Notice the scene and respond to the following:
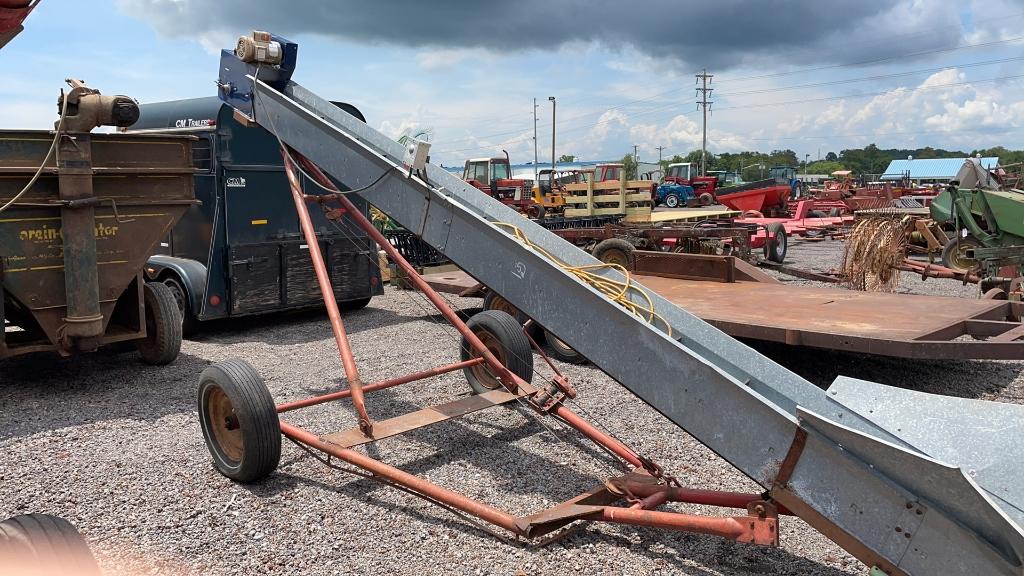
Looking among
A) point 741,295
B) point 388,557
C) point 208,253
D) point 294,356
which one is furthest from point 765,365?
point 208,253

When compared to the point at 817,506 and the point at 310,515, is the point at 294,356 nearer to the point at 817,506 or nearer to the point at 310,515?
the point at 310,515

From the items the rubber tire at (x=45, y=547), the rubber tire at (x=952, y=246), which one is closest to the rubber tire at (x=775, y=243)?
the rubber tire at (x=952, y=246)

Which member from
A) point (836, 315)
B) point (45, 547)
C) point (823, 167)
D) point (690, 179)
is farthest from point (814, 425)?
point (823, 167)

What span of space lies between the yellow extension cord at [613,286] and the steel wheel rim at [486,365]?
1.93 meters

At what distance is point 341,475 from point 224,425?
0.82m

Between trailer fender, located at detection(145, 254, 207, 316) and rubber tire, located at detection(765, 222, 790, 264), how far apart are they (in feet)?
35.2

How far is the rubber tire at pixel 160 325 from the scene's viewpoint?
7.57m

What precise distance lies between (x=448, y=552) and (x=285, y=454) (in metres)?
1.85

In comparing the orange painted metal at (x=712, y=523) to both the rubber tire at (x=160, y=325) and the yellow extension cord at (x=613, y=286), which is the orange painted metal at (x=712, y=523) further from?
the rubber tire at (x=160, y=325)

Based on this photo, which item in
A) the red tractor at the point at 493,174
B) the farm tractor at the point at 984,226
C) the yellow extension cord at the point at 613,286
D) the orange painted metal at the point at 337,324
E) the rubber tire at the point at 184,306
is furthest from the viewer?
the red tractor at the point at 493,174

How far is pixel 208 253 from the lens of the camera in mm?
8961

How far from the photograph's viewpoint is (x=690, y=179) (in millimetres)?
37875

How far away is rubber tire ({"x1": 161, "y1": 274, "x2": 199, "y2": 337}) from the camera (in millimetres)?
8833

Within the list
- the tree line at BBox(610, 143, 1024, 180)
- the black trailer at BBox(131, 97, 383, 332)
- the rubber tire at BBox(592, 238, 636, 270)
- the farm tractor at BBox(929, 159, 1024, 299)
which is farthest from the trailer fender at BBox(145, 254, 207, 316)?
the tree line at BBox(610, 143, 1024, 180)
